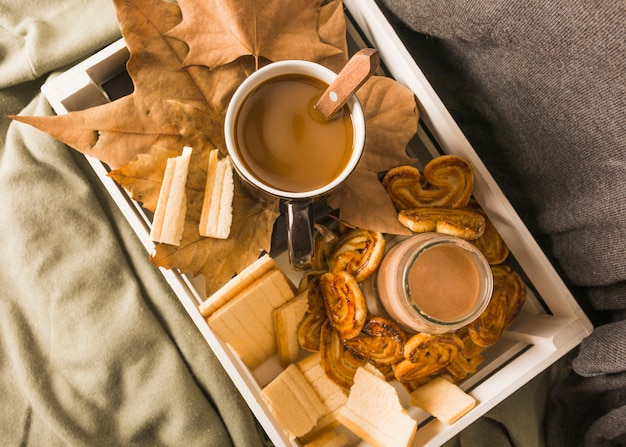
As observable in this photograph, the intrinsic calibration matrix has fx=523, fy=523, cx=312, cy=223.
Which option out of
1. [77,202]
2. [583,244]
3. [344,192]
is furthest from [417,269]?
[77,202]

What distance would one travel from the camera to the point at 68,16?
31.9 inches

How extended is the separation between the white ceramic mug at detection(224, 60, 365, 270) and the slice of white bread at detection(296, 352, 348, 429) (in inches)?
6.6

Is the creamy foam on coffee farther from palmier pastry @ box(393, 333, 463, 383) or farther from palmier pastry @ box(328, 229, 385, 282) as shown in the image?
palmier pastry @ box(393, 333, 463, 383)

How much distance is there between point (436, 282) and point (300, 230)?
0.18m

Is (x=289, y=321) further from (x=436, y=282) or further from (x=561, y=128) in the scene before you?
(x=561, y=128)

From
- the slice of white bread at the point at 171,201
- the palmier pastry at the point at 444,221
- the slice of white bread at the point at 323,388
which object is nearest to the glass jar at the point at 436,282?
the palmier pastry at the point at 444,221

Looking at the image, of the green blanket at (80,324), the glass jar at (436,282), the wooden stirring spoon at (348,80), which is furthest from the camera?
the green blanket at (80,324)

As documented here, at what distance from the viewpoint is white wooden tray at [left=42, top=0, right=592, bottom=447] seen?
0.62m

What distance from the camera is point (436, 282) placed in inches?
23.8

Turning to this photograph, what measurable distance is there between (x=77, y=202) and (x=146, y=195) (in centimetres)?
26

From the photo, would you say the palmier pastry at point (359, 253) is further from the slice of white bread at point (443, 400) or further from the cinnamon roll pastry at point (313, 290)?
the slice of white bread at point (443, 400)

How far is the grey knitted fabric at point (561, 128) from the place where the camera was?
53cm

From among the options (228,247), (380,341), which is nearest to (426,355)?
(380,341)

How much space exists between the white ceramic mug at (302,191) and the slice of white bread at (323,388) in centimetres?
17
